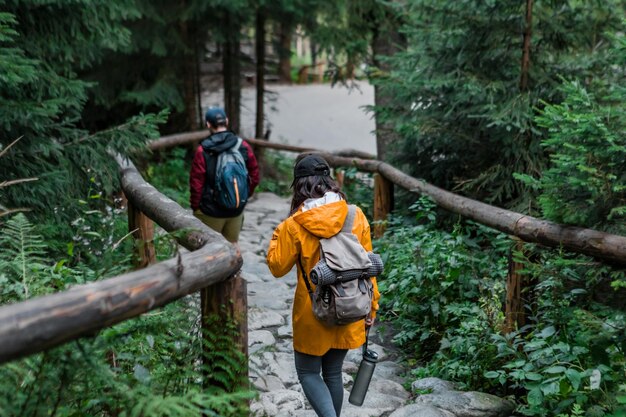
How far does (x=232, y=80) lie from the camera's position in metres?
15.0

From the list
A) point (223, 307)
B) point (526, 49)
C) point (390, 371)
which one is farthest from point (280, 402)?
point (526, 49)

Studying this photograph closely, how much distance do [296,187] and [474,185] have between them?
5.02 meters

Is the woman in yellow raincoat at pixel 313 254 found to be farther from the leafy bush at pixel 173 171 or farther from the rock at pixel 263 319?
the leafy bush at pixel 173 171

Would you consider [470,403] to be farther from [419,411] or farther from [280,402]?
[280,402]

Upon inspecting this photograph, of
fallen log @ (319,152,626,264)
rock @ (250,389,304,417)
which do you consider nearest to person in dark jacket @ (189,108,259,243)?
fallen log @ (319,152,626,264)

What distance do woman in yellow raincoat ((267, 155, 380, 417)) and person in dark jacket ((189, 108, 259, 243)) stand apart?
2.98 meters

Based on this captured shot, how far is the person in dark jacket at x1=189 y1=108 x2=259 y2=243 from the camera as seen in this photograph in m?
7.21

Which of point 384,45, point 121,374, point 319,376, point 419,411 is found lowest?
point 419,411

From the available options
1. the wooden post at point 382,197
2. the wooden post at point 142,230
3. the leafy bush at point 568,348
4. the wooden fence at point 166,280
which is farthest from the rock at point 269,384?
the wooden post at point 382,197

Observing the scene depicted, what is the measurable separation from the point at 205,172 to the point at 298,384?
2590 mm

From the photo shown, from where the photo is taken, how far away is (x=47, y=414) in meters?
3.02

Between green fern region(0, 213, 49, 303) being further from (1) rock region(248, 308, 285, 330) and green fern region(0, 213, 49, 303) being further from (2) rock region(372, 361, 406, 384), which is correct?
(2) rock region(372, 361, 406, 384)

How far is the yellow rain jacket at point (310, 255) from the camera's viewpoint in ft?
13.4

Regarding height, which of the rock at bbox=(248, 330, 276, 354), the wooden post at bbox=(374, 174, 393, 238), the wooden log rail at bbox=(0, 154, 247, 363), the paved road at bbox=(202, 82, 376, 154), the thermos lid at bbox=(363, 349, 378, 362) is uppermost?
the wooden log rail at bbox=(0, 154, 247, 363)
